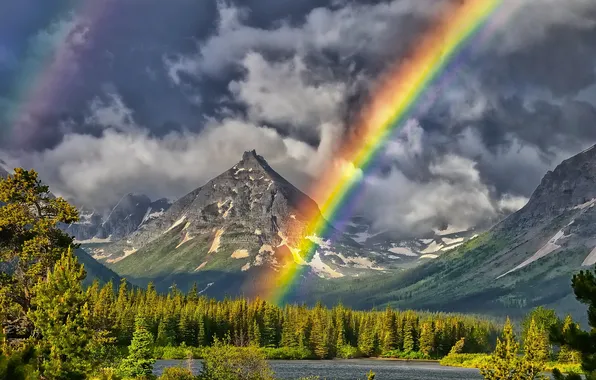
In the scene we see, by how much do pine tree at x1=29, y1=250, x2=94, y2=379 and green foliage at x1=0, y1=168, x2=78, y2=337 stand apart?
4403mm

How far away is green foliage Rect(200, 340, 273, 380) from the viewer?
63375 millimetres

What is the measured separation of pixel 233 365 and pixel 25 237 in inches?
1004

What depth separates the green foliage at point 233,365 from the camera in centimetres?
6338

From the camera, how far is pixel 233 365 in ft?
210

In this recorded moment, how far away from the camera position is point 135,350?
77688mm

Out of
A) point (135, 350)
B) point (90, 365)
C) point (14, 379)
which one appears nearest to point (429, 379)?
point (135, 350)

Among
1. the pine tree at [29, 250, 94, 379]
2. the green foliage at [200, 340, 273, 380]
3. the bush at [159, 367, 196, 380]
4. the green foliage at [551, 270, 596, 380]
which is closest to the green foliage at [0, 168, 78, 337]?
the pine tree at [29, 250, 94, 379]

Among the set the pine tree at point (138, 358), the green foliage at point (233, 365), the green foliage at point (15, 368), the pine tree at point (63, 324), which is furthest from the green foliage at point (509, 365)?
the green foliage at point (15, 368)

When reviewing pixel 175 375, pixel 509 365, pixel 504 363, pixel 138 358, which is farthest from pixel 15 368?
pixel 138 358

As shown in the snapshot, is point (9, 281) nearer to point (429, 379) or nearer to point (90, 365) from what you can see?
point (90, 365)

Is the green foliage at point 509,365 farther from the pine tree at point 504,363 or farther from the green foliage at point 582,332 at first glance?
the green foliage at point 582,332

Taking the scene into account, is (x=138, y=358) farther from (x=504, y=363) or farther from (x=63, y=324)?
(x=504, y=363)

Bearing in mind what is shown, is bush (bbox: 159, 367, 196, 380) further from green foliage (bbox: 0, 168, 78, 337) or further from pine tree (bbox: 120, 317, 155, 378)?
green foliage (bbox: 0, 168, 78, 337)

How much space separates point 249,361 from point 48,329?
79.3 ft
